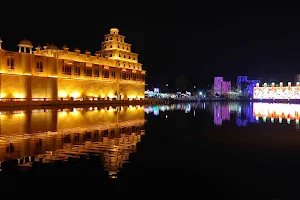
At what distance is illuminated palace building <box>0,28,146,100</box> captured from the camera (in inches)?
1388

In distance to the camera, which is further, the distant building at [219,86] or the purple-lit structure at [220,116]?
the distant building at [219,86]

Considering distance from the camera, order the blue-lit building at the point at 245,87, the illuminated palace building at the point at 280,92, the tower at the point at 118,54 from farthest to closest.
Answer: the blue-lit building at the point at 245,87 < the illuminated palace building at the point at 280,92 < the tower at the point at 118,54

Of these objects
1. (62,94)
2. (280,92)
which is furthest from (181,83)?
(62,94)

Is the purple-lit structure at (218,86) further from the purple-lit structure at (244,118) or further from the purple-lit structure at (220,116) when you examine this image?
the purple-lit structure at (244,118)

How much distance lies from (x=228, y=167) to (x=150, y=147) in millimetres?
3337

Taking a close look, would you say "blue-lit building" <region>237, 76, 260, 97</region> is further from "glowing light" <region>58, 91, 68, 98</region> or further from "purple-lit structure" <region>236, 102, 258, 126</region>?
"purple-lit structure" <region>236, 102, 258, 126</region>

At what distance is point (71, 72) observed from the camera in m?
44.2

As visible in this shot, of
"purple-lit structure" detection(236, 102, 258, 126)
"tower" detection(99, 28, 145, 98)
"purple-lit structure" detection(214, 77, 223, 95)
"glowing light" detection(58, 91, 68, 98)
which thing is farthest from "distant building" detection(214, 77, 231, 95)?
"purple-lit structure" detection(236, 102, 258, 126)

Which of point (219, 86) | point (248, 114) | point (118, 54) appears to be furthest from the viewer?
point (219, 86)

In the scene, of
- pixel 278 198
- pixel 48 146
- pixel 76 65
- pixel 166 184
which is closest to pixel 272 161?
pixel 278 198

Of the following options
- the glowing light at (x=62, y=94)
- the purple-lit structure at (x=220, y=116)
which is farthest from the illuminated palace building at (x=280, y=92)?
the glowing light at (x=62, y=94)

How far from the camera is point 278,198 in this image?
534 cm

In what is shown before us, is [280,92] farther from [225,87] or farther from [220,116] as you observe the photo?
[220,116]

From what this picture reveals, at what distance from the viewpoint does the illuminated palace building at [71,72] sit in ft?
116
